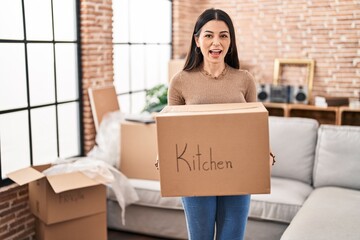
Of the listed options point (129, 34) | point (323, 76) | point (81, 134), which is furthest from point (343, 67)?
point (81, 134)

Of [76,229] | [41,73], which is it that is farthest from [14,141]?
[76,229]

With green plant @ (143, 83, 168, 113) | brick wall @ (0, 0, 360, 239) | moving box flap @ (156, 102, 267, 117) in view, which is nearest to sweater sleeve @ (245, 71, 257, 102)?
moving box flap @ (156, 102, 267, 117)

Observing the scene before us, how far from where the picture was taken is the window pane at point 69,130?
341 centimetres

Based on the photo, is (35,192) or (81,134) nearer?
(35,192)

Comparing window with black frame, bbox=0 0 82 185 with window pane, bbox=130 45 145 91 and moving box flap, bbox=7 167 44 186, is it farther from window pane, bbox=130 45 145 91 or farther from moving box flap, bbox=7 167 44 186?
window pane, bbox=130 45 145 91

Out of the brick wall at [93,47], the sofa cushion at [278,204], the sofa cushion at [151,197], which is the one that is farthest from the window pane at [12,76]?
the sofa cushion at [278,204]

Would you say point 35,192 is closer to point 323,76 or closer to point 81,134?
point 81,134

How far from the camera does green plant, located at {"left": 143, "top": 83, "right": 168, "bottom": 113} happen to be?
424 centimetres

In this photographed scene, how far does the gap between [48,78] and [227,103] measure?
6.14 feet

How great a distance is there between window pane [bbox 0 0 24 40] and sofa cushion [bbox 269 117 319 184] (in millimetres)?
1843

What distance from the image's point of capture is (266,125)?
157 cm

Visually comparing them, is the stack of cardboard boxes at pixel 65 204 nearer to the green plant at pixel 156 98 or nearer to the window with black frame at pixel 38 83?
the window with black frame at pixel 38 83

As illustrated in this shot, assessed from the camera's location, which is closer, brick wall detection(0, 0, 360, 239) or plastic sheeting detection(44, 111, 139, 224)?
plastic sheeting detection(44, 111, 139, 224)

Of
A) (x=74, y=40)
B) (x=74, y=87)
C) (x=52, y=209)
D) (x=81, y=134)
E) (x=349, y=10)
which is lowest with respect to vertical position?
(x=52, y=209)
